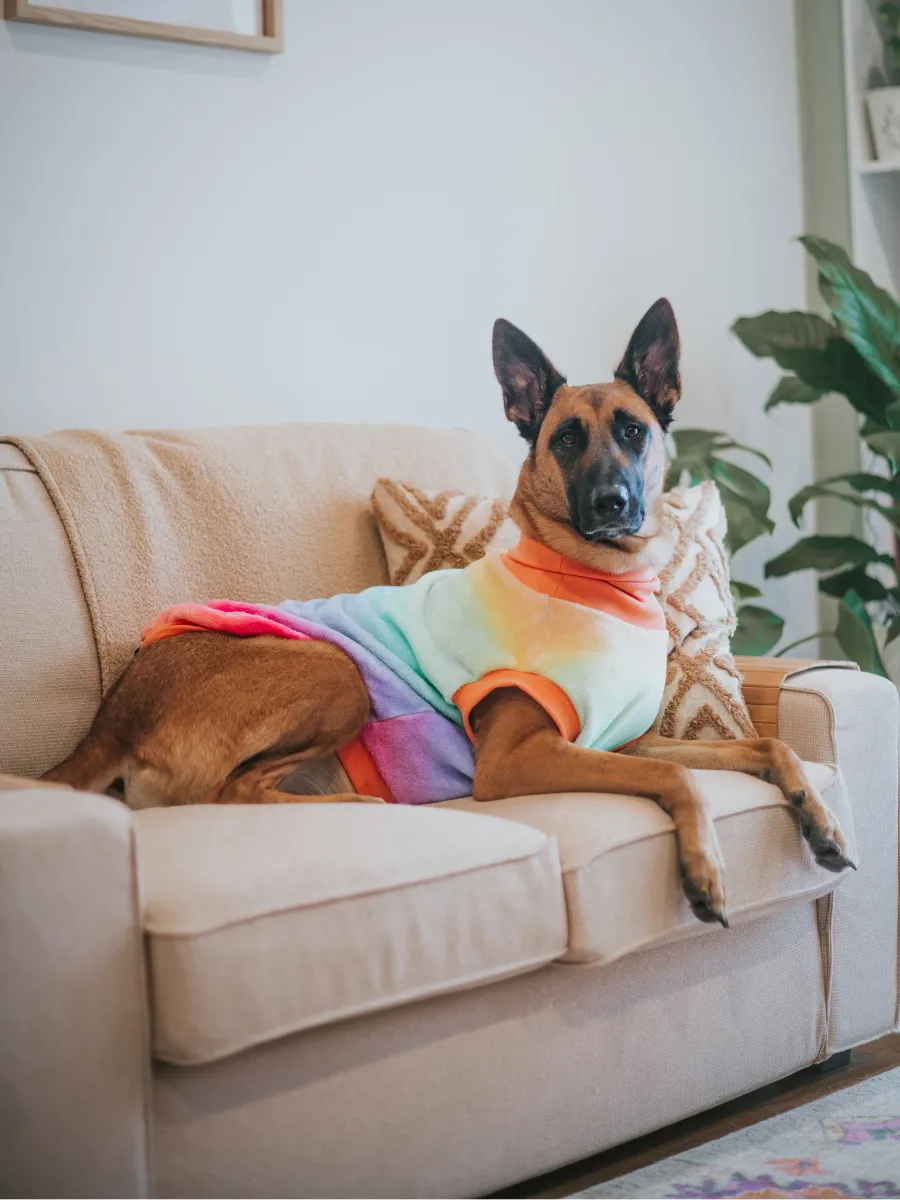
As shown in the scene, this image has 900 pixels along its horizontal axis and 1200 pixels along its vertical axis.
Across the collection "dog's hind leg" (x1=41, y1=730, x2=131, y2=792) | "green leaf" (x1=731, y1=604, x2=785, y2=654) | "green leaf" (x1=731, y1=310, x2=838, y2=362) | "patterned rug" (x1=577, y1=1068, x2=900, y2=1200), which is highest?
"green leaf" (x1=731, y1=310, x2=838, y2=362)

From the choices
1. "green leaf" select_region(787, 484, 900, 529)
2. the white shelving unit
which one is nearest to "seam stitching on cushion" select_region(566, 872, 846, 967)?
"green leaf" select_region(787, 484, 900, 529)

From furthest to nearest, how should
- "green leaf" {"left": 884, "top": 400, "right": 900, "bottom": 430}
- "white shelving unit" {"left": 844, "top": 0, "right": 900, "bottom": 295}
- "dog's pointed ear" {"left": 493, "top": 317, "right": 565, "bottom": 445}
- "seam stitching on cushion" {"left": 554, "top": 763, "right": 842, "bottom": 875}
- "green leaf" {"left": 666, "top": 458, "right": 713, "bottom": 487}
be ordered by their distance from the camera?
"white shelving unit" {"left": 844, "top": 0, "right": 900, "bottom": 295}
"green leaf" {"left": 666, "top": 458, "right": 713, "bottom": 487}
"green leaf" {"left": 884, "top": 400, "right": 900, "bottom": 430}
"dog's pointed ear" {"left": 493, "top": 317, "right": 565, "bottom": 445}
"seam stitching on cushion" {"left": 554, "top": 763, "right": 842, "bottom": 875}

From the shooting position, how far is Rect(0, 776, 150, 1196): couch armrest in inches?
48.0

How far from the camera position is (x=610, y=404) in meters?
2.08

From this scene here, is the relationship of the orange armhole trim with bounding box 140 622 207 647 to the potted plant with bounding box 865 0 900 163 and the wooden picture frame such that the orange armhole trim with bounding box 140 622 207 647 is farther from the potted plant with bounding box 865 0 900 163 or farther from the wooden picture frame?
the potted plant with bounding box 865 0 900 163

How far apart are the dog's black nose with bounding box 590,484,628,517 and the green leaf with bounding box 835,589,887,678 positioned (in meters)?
1.57

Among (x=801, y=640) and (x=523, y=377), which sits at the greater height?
(x=523, y=377)

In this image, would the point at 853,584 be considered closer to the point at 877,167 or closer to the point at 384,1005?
the point at 877,167

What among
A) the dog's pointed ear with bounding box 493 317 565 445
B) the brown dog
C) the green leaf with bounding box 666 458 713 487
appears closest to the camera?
the brown dog

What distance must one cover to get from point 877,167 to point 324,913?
10.0 ft

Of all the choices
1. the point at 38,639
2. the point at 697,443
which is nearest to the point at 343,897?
the point at 38,639

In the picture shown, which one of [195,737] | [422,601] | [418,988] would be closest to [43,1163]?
[418,988]

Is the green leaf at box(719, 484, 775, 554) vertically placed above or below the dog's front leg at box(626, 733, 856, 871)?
above

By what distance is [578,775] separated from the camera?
5.89ft
